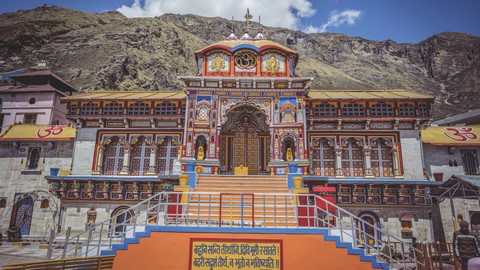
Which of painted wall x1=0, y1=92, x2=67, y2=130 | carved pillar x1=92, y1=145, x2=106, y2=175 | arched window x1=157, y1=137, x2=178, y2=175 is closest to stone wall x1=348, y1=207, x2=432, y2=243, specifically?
arched window x1=157, y1=137, x2=178, y2=175

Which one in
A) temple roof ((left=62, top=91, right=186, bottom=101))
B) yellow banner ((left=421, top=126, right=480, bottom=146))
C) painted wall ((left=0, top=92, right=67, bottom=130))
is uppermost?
painted wall ((left=0, top=92, right=67, bottom=130))

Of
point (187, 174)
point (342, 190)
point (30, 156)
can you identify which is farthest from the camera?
point (30, 156)

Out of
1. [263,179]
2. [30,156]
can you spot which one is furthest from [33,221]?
[263,179]

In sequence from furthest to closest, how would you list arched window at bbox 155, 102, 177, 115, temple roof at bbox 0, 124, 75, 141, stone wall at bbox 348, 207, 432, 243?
temple roof at bbox 0, 124, 75, 141 < arched window at bbox 155, 102, 177, 115 < stone wall at bbox 348, 207, 432, 243

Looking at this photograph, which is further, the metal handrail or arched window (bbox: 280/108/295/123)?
arched window (bbox: 280/108/295/123)

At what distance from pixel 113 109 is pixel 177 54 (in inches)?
2225

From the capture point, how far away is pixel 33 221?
20938mm

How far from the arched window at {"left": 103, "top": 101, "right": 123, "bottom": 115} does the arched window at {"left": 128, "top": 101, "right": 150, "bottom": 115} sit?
0.65m

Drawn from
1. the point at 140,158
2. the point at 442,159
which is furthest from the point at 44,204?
→ the point at 442,159

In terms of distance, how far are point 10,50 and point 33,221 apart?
4880 cm

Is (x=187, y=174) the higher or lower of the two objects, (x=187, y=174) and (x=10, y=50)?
the lower

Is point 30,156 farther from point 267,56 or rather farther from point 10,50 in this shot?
point 10,50

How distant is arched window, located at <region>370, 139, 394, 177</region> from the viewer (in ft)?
66.9

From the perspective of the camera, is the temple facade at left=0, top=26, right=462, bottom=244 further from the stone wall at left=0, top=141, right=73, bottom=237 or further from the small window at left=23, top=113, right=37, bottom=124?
the small window at left=23, top=113, right=37, bottom=124
